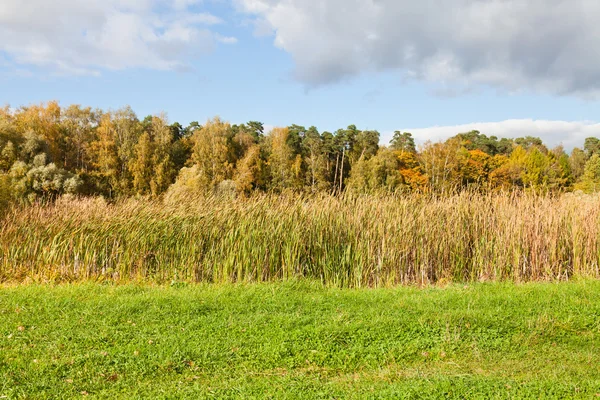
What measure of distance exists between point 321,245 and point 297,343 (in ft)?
10.2

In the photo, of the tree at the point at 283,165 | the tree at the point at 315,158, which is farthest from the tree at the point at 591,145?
the tree at the point at 283,165

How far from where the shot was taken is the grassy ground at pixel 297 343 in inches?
138

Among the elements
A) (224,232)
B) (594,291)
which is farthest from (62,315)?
(594,291)

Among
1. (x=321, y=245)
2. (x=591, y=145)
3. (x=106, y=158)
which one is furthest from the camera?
(x=591, y=145)

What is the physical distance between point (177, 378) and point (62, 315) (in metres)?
2.15

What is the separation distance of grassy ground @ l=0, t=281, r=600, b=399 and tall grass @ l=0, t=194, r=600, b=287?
→ 1.05 m

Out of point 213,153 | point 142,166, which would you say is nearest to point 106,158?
point 142,166

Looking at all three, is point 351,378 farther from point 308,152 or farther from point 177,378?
point 308,152

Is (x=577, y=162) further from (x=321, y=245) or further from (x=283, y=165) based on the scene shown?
(x=321, y=245)

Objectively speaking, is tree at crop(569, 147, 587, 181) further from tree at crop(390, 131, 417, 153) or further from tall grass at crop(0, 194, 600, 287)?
tall grass at crop(0, 194, 600, 287)

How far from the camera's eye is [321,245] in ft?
24.1

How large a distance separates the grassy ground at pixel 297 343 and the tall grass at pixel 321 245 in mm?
1054

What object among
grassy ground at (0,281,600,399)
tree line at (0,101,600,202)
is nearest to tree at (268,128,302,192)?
tree line at (0,101,600,202)

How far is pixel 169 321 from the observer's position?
4.94 m
